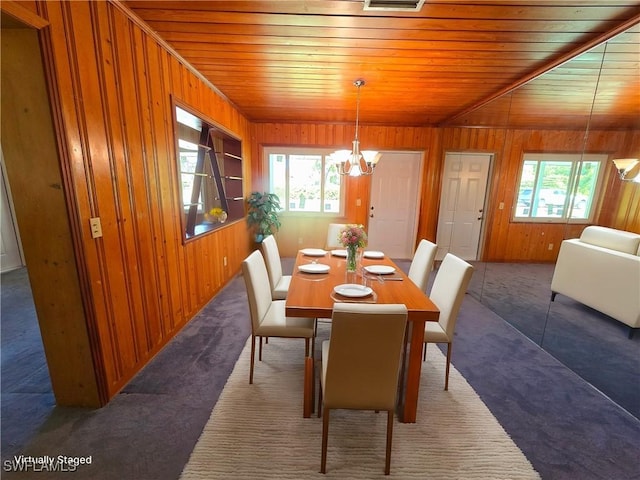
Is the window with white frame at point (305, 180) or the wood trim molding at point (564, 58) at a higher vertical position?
the wood trim molding at point (564, 58)

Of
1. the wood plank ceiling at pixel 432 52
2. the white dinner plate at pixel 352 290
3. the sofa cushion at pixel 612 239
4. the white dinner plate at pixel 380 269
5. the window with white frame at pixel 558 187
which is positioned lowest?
the white dinner plate at pixel 380 269

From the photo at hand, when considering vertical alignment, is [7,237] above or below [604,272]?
below

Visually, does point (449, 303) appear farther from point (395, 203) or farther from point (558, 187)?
point (395, 203)

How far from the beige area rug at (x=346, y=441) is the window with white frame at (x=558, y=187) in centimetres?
192

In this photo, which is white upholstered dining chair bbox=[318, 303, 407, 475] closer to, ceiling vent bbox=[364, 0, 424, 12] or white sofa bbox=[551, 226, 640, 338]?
ceiling vent bbox=[364, 0, 424, 12]

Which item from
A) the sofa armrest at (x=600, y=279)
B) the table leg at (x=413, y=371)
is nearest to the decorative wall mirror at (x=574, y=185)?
the sofa armrest at (x=600, y=279)

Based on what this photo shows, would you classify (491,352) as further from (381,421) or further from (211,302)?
(211,302)

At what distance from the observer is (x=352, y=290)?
5.52 ft

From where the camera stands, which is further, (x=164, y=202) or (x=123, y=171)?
(x=164, y=202)

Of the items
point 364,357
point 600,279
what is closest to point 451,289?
point 364,357

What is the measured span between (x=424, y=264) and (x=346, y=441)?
144 cm

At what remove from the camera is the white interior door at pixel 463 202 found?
15.3ft

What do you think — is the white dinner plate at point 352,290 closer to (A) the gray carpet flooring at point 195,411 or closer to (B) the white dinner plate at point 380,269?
(B) the white dinner plate at point 380,269

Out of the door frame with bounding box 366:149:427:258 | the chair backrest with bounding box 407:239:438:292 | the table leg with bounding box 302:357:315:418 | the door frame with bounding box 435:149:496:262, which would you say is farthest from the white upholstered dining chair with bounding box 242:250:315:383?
the door frame with bounding box 435:149:496:262
